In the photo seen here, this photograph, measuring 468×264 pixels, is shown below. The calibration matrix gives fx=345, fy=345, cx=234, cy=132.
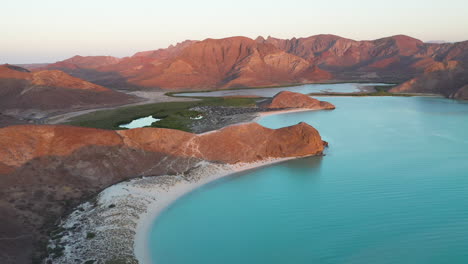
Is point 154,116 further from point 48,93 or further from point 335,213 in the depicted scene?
point 335,213

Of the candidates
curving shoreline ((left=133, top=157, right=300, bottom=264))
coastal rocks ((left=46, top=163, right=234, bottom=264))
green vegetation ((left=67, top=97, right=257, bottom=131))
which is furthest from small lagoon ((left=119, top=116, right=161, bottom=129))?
coastal rocks ((left=46, top=163, right=234, bottom=264))

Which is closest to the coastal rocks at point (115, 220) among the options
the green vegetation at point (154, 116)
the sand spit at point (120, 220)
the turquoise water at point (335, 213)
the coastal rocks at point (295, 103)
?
the sand spit at point (120, 220)

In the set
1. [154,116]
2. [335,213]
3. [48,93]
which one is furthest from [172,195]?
→ [48,93]

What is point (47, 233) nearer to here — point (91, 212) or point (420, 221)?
point (91, 212)

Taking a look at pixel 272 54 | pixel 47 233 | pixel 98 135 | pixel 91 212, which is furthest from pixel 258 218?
pixel 272 54

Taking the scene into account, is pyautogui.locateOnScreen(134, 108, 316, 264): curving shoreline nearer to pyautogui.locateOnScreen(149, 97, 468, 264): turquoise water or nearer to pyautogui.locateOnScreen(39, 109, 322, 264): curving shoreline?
pyautogui.locateOnScreen(39, 109, 322, 264): curving shoreline

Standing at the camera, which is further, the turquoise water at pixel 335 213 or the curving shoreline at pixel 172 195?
the curving shoreline at pixel 172 195

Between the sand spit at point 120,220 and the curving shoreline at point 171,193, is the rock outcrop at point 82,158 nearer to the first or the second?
the curving shoreline at point 171,193
